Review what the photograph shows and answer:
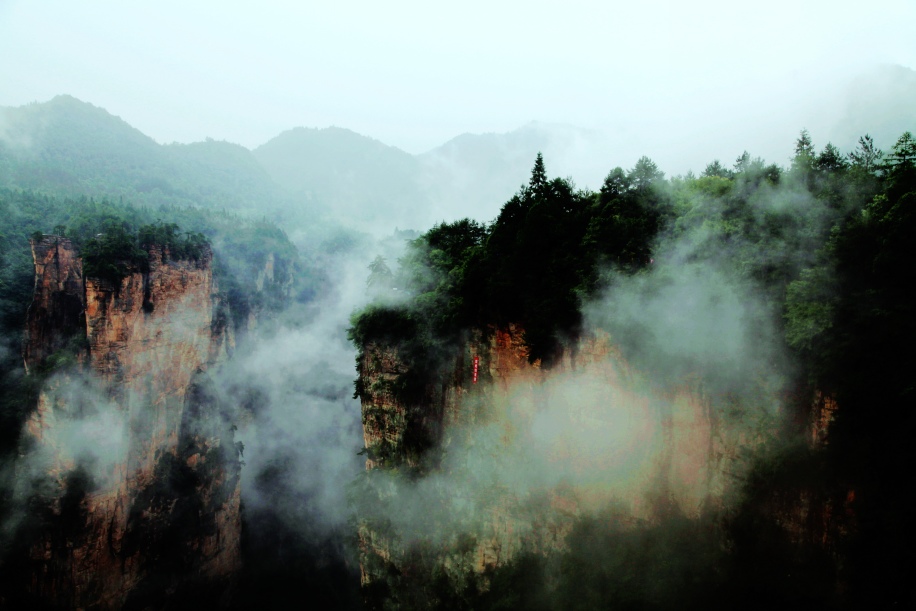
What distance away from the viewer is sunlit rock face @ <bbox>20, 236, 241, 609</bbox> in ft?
60.1

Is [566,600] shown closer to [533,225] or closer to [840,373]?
[840,373]

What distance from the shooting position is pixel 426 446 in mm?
16250

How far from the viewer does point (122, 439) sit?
19.4 metres

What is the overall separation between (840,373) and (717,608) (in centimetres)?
579

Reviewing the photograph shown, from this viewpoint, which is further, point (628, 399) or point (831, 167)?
point (628, 399)

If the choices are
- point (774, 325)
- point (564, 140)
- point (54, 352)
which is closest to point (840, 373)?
point (774, 325)

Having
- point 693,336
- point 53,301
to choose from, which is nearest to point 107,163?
point 53,301

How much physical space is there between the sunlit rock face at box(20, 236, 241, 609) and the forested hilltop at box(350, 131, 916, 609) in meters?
12.3

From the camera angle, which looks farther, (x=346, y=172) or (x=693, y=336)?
(x=346, y=172)

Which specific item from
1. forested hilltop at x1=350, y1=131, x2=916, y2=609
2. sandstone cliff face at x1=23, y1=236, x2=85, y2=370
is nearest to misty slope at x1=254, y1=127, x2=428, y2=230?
sandstone cliff face at x1=23, y1=236, x2=85, y2=370

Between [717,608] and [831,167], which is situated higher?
[831,167]

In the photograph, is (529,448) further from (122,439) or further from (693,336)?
(122,439)

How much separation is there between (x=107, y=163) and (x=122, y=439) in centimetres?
6439

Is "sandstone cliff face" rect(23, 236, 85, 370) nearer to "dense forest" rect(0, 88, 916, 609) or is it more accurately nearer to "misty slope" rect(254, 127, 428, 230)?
"dense forest" rect(0, 88, 916, 609)
